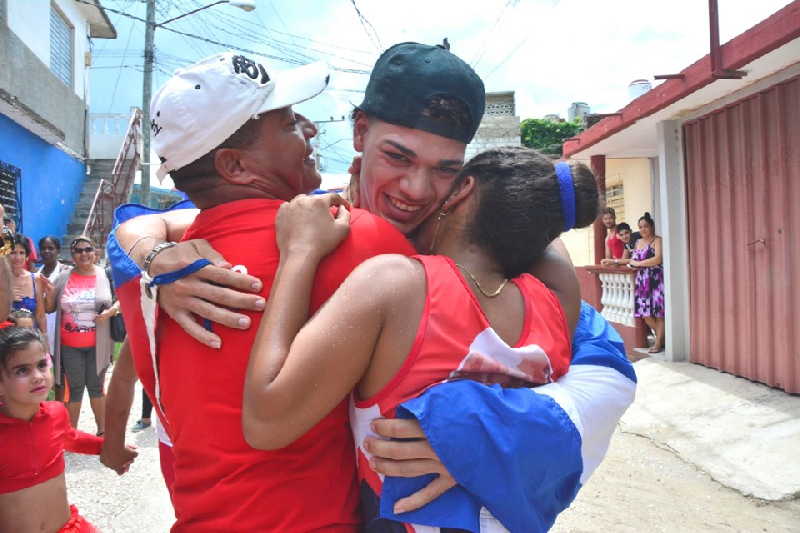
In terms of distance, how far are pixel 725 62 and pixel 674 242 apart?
→ 2.73 meters

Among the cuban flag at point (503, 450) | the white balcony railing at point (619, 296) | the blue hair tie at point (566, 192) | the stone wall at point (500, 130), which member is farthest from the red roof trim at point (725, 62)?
the stone wall at point (500, 130)

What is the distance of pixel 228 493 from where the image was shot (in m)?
1.21

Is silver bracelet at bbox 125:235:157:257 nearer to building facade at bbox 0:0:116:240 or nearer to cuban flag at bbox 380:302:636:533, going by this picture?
cuban flag at bbox 380:302:636:533

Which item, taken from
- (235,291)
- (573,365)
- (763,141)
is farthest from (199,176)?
(763,141)

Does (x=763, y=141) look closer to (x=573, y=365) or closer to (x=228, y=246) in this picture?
(x=573, y=365)

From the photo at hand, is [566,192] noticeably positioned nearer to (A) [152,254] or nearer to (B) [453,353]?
(B) [453,353]

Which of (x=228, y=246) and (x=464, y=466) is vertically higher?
(x=228, y=246)

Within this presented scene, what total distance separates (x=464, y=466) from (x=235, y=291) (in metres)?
0.56

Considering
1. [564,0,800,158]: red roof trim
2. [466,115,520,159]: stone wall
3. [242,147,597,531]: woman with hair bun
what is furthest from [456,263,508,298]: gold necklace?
[466,115,520,159]: stone wall

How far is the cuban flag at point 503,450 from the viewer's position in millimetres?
1173

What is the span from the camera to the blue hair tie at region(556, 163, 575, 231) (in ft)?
4.77

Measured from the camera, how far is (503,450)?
3.84 ft

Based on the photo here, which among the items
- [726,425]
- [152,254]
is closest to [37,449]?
[152,254]

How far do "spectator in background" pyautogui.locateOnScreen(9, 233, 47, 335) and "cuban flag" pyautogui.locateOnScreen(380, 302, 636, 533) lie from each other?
5.86 m
